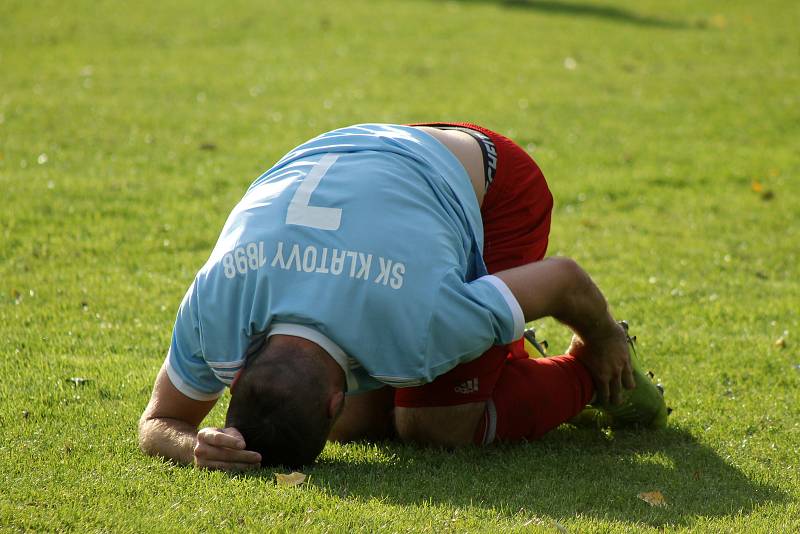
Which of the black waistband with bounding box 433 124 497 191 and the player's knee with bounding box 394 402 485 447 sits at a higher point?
the black waistband with bounding box 433 124 497 191

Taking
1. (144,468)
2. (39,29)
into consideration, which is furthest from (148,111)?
(144,468)

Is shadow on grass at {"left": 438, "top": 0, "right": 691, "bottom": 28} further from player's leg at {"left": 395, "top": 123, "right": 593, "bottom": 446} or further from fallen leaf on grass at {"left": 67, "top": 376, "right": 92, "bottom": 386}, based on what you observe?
fallen leaf on grass at {"left": 67, "top": 376, "right": 92, "bottom": 386}

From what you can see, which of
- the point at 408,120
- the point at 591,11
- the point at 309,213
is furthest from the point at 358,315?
the point at 591,11

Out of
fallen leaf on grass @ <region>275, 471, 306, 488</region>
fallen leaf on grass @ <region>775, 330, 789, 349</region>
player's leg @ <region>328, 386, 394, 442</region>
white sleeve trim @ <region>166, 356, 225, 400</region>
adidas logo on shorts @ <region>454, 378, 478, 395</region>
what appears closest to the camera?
fallen leaf on grass @ <region>275, 471, 306, 488</region>

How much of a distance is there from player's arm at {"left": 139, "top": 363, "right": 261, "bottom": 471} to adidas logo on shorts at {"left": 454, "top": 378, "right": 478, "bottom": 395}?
3.14ft

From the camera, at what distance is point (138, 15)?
15.4 meters

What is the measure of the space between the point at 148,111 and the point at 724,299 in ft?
20.8

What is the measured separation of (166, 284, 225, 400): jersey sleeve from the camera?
11.9 ft

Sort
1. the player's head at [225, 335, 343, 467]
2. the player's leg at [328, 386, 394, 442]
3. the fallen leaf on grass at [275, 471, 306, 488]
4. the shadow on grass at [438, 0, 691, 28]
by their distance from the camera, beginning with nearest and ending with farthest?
1. the player's head at [225, 335, 343, 467]
2. the fallen leaf on grass at [275, 471, 306, 488]
3. the player's leg at [328, 386, 394, 442]
4. the shadow on grass at [438, 0, 691, 28]

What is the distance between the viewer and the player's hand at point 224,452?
3.53 m

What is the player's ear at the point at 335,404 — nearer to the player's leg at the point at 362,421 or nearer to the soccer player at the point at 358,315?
the soccer player at the point at 358,315

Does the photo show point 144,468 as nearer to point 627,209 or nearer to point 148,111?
point 627,209

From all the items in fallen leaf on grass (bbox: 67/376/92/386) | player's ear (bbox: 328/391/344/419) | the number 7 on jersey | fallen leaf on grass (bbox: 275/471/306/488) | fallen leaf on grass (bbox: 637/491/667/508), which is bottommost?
fallen leaf on grass (bbox: 67/376/92/386)

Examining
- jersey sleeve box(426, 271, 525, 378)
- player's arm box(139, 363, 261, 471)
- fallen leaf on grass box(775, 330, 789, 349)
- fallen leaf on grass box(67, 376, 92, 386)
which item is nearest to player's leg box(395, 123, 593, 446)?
jersey sleeve box(426, 271, 525, 378)
